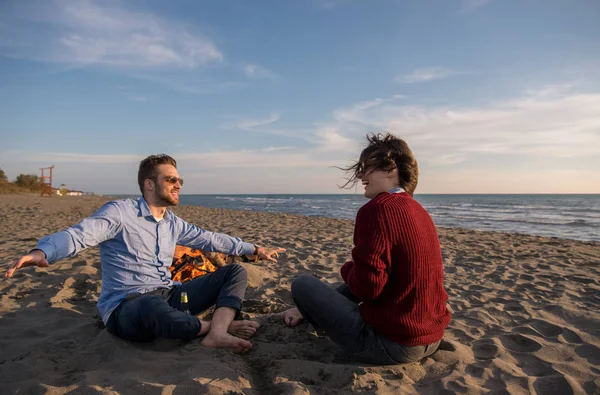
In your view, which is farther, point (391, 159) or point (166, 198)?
point (166, 198)

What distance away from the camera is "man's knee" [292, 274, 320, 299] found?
276 cm

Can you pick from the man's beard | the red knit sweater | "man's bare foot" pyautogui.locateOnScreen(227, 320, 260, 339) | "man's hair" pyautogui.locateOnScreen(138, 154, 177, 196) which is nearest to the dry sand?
"man's bare foot" pyautogui.locateOnScreen(227, 320, 260, 339)

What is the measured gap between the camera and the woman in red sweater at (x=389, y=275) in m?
2.18

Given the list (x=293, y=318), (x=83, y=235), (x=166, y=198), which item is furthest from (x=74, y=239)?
(x=293, y=318)

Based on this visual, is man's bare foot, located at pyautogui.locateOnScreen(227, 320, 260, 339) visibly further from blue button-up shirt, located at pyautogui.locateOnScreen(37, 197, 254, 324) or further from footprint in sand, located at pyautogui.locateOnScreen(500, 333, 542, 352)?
footprint in sand, located at pyautogui.locateOnScreen(500, 333, 542, 352)

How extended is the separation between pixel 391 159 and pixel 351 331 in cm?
118

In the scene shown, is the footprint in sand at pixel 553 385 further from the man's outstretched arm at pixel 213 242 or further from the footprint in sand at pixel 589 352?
the man's outstretched arm at pixel 213 242

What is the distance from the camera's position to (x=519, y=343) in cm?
304

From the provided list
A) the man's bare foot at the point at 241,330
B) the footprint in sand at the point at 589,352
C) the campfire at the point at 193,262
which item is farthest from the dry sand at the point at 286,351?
the campfire at the point at 193,262

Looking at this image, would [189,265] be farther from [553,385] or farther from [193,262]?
[553,385]

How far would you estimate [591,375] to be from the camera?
249cm

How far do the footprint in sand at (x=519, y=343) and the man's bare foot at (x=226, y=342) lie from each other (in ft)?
6.78

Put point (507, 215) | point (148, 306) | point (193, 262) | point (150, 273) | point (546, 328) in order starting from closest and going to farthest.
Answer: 1. point (148, 306)
2. point (150, 273)
3. point (546, 328)
4. point (193, 262)
5. point (507, 215)

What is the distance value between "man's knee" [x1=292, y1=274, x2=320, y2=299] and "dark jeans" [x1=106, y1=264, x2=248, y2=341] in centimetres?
48
